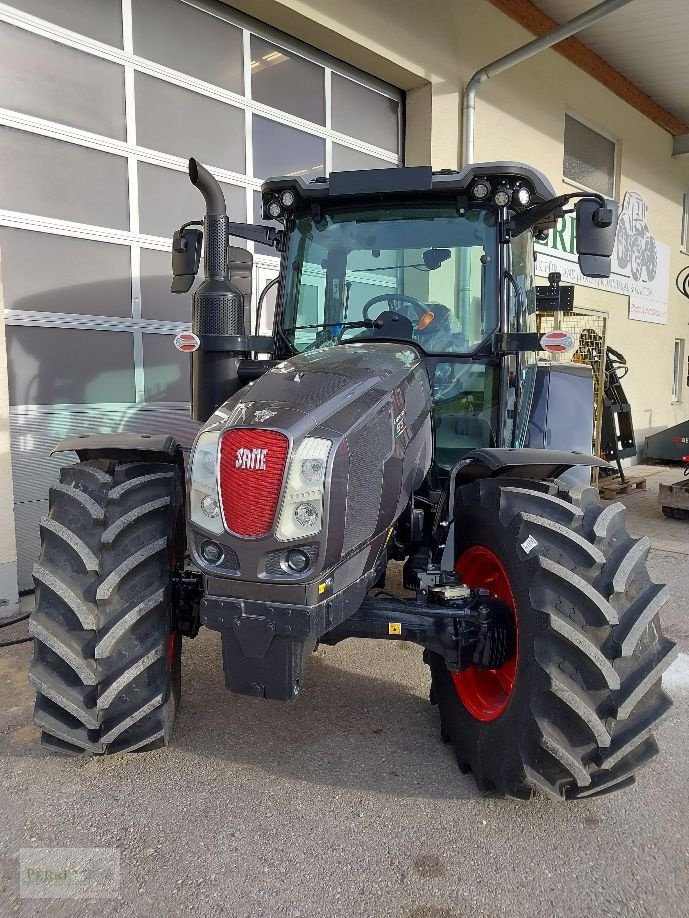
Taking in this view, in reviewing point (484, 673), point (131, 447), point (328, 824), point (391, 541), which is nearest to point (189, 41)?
point (131, 447)

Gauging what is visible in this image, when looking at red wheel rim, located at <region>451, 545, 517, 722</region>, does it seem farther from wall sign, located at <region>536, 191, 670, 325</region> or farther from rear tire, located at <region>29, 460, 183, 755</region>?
wall sign, located at <region>536, 191, 670, 325</region>

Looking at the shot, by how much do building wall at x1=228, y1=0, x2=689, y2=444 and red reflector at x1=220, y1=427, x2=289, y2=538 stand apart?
213 inches

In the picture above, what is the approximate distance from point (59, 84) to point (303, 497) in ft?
14.6

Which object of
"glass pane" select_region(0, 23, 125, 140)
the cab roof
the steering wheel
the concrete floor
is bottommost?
the concrete floor

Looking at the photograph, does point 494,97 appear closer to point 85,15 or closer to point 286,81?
point 286,81

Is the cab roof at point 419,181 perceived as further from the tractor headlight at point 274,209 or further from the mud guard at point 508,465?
the mud guard at point 508,465

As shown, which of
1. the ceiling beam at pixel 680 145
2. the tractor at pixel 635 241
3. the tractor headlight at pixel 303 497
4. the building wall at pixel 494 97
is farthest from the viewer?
the ceiling beam at pixel 680 145

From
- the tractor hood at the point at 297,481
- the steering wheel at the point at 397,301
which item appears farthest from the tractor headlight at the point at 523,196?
the tractor hood at the point at 297,481

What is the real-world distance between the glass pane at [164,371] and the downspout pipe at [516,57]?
351 cm

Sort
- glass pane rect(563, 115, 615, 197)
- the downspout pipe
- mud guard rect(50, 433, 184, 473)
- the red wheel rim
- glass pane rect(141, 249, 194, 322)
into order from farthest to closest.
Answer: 1. glass pane rect(563, 115, 615, 197)
2. the downspout pipe
3. glass pane rect(141, 249, 194, 322)
4. mud guard rect(50, 433, 184, 473)
5. the red wheel rim

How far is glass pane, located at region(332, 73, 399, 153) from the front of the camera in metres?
7.29

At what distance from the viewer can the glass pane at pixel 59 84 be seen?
4.84m

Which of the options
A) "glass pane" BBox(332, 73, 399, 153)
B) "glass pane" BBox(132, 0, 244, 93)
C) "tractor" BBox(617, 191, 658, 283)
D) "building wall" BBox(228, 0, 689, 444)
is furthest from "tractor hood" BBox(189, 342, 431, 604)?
"tractor" BBox(617, 191, 658, 283)

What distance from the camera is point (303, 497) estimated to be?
7.07ft
